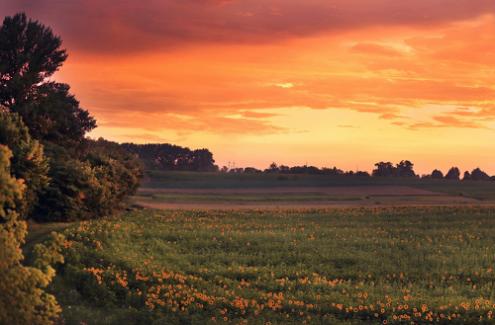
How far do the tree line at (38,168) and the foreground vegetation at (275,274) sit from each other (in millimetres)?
2055

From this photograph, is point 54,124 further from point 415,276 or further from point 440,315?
point 440,315

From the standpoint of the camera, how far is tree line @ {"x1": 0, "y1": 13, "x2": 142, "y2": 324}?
11.6 metres

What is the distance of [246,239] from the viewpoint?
102 feet

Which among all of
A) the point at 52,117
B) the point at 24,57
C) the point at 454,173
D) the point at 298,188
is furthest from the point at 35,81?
the point at 454,173

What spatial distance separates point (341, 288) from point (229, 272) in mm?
4568

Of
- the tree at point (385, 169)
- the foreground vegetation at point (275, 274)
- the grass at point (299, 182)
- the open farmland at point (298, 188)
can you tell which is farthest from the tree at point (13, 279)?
the tree at point (385, 169)

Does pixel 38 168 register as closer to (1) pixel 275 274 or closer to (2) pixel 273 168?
(1) pixel 275 274

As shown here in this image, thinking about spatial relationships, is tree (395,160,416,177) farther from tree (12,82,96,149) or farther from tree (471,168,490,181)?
tree (12,82,96,149)

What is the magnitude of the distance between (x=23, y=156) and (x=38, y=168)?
75.6 inches

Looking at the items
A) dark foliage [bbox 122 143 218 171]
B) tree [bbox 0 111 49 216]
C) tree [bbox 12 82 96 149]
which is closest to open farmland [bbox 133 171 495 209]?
tree [bbox 12 82 96 149]

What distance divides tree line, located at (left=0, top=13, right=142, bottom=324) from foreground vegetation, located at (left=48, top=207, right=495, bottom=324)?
2.05 metres

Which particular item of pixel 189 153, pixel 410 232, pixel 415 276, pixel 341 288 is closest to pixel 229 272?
pixel 341 288

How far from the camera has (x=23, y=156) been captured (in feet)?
93.0

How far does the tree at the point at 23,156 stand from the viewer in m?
28.2
